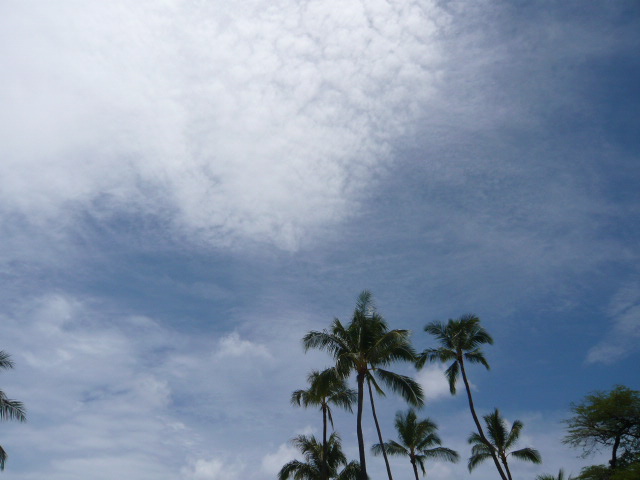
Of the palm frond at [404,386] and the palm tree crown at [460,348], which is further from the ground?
the palm tree crown at [460,348]

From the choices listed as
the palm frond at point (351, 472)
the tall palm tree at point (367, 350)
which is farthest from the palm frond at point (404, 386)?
the palm frond at point (351, 472)

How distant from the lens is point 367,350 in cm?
2995

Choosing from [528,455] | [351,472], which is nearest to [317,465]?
[351,472]

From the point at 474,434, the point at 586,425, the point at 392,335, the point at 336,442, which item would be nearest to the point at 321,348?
the point at 392,335

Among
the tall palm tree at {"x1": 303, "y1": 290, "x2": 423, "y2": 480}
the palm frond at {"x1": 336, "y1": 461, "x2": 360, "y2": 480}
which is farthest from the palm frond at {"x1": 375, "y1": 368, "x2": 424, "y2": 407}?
the palm frond at {"x1": 336, "y1": 461, "x2": 360, "y2": 480}

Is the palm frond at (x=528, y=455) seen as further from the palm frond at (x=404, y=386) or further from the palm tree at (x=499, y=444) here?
the palm frond at (x=404, y=386)

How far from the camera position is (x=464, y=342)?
40.4 m

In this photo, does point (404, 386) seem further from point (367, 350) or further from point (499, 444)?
point (499, 444)

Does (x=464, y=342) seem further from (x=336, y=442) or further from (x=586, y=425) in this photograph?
(x=336, y=442)

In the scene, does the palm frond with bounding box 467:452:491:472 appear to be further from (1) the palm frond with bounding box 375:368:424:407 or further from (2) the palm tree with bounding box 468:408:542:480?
(1) the palm frond with bounding box 375:368:424:407

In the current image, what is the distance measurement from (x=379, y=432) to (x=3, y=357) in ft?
81.7

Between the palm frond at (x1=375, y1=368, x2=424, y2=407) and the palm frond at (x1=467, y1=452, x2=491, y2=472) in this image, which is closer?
the palm frond at (x1=375, y1=368, x2=424, y2=407)

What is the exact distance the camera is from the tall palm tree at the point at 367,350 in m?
29.1

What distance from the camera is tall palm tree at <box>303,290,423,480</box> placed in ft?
95.5
